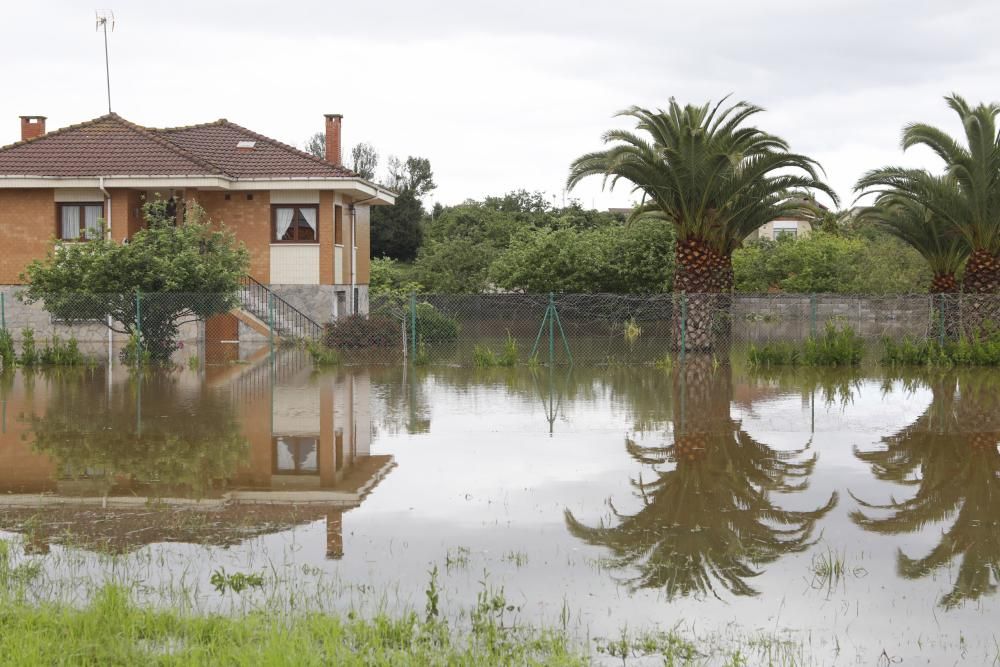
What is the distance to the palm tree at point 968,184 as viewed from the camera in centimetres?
2428

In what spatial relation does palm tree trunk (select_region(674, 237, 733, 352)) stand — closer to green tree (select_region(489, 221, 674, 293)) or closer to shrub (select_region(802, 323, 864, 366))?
shrub (select_region(802, 323, 864, 366))

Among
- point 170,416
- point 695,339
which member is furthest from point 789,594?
point 695,339

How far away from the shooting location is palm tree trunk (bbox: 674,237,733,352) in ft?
87.9

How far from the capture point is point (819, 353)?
24.8 metres

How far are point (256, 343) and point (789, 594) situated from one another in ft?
85.9

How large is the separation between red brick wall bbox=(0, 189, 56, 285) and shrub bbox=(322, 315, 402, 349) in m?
9.45

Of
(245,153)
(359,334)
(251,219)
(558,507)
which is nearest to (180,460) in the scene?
(558,507)

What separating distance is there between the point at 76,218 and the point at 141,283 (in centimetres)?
764

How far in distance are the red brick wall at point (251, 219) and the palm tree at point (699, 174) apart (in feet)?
34.4

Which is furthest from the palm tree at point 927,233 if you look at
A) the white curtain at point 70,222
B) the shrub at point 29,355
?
the white curtain at point 70,222

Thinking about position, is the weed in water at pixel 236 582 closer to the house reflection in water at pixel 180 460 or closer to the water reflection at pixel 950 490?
the house reflection in water at pixel 180 460

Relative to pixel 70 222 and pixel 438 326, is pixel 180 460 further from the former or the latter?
pixel 70 222

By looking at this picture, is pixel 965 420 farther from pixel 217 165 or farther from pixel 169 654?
pixel 217 165

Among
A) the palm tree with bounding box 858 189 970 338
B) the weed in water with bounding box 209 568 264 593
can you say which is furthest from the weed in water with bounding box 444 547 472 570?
the palm tree with bounding box 858 189 970 338
